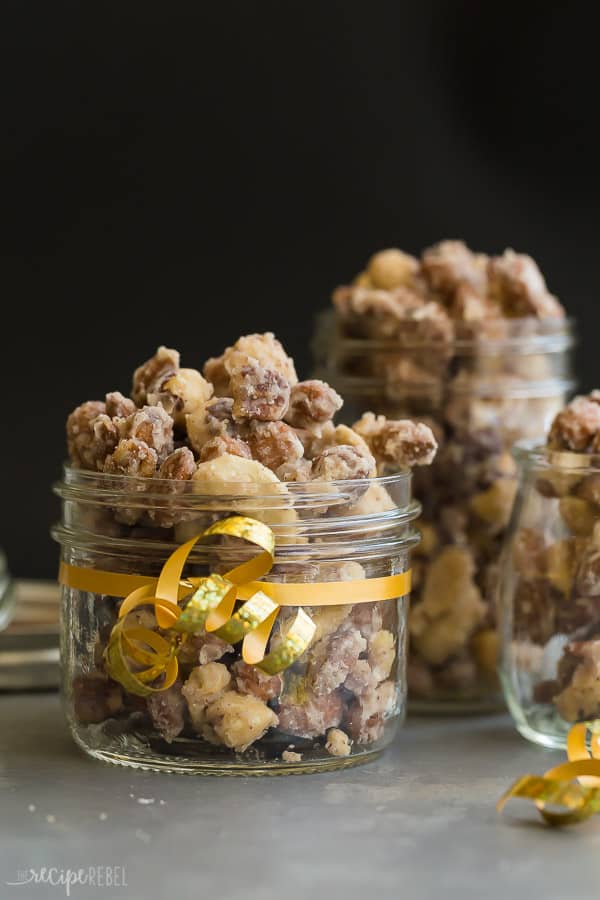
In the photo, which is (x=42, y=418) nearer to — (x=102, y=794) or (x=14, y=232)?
(x=14, y=232)

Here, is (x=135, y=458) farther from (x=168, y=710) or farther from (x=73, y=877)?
(x=73, y=877)

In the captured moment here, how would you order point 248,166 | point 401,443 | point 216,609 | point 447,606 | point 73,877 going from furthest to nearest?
point 248,166 → point 447,606 → point 401,443 → point 216,609 → point 73,877

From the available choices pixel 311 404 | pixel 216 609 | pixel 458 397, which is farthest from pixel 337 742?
pixel 458 397

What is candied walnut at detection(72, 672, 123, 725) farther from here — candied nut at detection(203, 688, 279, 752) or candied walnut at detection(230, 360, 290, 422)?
candied walnut at detection(230, 360, 290, 422)

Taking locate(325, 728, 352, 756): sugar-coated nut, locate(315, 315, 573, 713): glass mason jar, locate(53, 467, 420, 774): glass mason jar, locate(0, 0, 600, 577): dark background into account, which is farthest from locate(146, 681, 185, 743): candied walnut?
locate(0, 0, 600, 577): dark background

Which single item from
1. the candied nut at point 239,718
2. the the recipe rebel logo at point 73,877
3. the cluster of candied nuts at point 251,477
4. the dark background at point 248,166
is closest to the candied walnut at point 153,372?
the cluster of candied nuts at point 251,477

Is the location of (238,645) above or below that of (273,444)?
below

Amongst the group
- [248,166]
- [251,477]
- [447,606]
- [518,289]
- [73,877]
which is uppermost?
[248,166]

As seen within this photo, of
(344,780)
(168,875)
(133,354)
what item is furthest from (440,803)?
(133,354)
